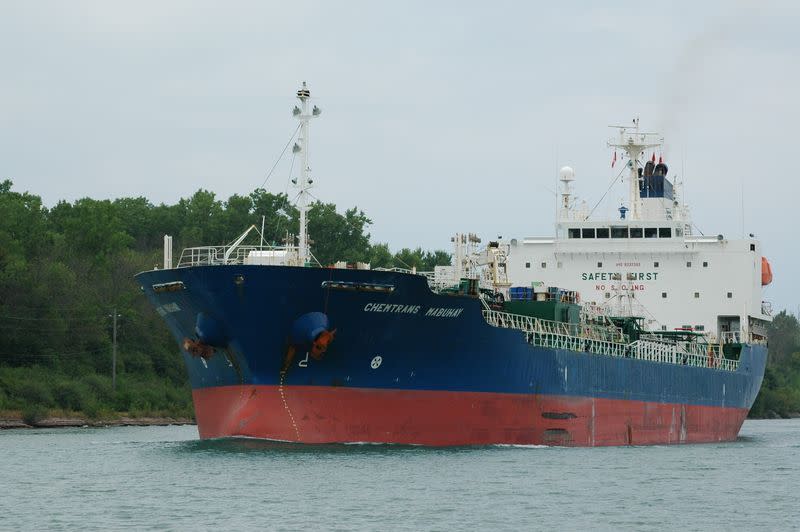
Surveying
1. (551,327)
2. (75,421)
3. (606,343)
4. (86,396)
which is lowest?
(75,421)

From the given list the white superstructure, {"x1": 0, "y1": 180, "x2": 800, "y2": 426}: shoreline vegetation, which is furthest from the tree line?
the white superstructure

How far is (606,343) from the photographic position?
4475 cm

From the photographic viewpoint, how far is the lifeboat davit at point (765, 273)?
55.7m

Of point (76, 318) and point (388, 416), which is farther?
point (76, 318)

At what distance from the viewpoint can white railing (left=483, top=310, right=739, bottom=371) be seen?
39375mm

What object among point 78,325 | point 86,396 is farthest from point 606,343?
point 78,325

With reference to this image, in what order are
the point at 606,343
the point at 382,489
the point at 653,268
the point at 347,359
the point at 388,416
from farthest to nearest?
the point at 653,268 → the point at 606,343 → the point at 388,416 → the point at 347,359 → the point at 382,489

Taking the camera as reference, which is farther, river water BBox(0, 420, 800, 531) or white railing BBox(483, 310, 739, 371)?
white railing BBox(483, 310, 739, 371)

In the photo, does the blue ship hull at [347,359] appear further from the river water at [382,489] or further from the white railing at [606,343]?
the white railing at [606,343]

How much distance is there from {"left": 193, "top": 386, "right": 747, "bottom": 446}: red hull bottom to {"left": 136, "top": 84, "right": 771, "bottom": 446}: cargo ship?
35mm

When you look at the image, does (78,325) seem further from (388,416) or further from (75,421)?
(388,416)

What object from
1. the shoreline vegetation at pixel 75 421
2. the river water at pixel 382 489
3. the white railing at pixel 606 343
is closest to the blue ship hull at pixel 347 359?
the river water at pixel 382 489

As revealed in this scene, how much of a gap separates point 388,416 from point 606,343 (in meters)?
12.3

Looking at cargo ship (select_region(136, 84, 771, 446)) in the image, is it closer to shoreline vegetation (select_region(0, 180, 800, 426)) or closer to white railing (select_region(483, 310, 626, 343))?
white railing (select_region(483, 310, 626, 343))
